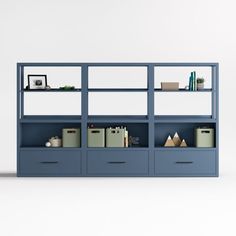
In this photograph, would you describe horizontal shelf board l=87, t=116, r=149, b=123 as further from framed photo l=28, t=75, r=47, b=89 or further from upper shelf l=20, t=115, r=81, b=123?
framed photo l=28, t=75, r=47, b=89

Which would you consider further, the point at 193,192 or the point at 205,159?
the point at 205,159

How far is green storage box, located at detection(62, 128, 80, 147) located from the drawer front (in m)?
0.26

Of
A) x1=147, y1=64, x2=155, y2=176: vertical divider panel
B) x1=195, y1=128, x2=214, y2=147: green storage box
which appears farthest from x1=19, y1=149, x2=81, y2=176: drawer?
x1=195, y1=128, x2=214, y2=147: green storage box

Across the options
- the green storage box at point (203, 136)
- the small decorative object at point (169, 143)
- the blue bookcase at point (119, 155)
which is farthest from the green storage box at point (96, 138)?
the green storage box at point (203, 136)

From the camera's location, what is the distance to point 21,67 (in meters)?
12.3

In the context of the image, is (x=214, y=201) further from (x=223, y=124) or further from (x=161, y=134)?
(x=223, y=124)

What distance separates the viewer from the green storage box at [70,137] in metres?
12.3

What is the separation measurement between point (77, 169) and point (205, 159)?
5.84 ft

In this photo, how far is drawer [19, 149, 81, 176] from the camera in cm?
1224

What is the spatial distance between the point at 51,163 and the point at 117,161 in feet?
3.01

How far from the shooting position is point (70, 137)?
484 inches

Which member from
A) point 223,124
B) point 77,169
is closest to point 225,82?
point 223,124

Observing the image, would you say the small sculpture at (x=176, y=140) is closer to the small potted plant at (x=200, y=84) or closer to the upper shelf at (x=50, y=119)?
the small potted plant at (x=200, y=84)

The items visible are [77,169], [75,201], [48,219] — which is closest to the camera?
[48,219]
